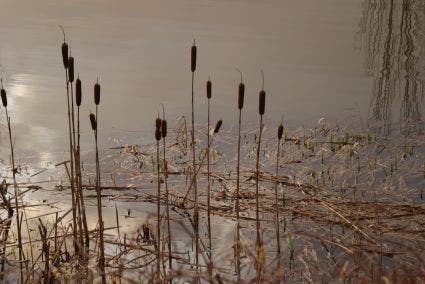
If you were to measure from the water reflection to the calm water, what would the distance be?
1 centimetres

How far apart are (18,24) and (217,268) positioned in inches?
268

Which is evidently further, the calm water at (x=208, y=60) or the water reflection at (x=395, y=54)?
the water reflection at (x=395, y=54)

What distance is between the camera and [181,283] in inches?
101

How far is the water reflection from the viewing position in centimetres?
541

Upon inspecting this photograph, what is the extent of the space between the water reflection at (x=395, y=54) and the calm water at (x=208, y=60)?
15mm

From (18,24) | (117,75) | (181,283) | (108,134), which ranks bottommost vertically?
(181,283)

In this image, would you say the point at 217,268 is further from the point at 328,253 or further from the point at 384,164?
the point at 384,164

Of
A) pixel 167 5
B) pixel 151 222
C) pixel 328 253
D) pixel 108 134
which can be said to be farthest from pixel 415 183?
pixel 167 5

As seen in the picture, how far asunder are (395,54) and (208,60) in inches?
85.5

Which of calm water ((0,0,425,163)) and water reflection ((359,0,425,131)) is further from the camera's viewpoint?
water reflection ((359,0,425,131))

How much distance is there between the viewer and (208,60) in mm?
6727

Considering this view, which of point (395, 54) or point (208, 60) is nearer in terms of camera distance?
point (208, 60)

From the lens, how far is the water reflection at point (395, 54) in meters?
5.41

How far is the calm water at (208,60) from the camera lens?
5141mm
